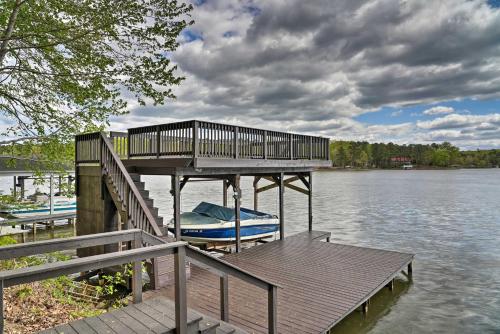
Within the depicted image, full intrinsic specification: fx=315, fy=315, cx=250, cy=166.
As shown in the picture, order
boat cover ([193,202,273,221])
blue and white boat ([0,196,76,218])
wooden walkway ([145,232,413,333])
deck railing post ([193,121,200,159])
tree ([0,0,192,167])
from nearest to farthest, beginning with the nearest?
wooden walkway ([145,232,413,333])
tree ([0,0,192,167])
deck railing post ([193,121,200,159])
boat cover ([193,202,273,221])
blue and white boat ([0,196,76,218])

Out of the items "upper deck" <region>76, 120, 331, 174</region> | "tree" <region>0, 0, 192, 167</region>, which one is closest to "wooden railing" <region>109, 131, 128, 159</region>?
"upper deck" <region>76, 120, 331, 174</region>

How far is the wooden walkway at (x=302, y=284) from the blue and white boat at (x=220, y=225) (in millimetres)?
2214

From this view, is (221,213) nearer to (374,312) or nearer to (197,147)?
(197,147)

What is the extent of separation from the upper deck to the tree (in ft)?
6.18

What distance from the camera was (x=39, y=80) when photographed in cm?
683

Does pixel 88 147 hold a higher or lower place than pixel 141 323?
higher

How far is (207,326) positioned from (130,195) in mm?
4824

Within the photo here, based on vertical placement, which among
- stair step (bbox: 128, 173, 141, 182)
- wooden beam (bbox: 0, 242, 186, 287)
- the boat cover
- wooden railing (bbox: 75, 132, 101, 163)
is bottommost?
the boat cover

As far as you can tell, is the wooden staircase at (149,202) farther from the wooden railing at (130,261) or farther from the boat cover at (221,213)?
the boat cover at (221,213)

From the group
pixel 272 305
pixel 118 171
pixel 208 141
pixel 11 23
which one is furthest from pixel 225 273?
pixel 11 23

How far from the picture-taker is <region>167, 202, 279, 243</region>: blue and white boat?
13.4 meters

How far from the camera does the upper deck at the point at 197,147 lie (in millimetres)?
8828

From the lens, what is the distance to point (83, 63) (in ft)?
22.0

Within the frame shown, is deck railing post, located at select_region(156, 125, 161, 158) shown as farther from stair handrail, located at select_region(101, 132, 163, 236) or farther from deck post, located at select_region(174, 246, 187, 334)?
deck post, located at select_region(174, 246, 187, 334)
